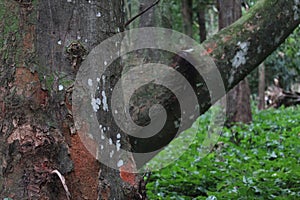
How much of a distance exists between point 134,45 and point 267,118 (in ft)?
23.9

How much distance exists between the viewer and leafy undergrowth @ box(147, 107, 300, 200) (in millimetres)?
3525

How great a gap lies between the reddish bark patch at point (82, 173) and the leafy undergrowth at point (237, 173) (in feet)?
4.51

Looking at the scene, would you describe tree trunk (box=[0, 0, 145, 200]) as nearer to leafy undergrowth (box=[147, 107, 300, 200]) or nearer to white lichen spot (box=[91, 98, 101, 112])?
white lichen spot (box=[91, 98, 101, 112])

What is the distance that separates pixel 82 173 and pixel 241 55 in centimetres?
134

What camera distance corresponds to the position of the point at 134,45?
11.1 feet

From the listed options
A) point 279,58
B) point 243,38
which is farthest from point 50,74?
point 279,58

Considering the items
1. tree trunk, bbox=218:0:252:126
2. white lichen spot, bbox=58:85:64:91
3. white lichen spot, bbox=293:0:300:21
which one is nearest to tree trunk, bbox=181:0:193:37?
tree trunk, bbox=218:0:252:126

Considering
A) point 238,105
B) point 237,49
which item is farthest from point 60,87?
point 238,105

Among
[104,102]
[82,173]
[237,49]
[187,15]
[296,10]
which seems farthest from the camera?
[187,15]

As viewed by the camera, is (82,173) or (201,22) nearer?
(82,173)

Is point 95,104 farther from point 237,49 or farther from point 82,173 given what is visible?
point 237,49

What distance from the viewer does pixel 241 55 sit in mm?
2811

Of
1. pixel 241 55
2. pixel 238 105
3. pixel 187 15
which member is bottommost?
pixel 241 55

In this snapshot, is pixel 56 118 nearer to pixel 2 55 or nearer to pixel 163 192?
pixel 2 55
